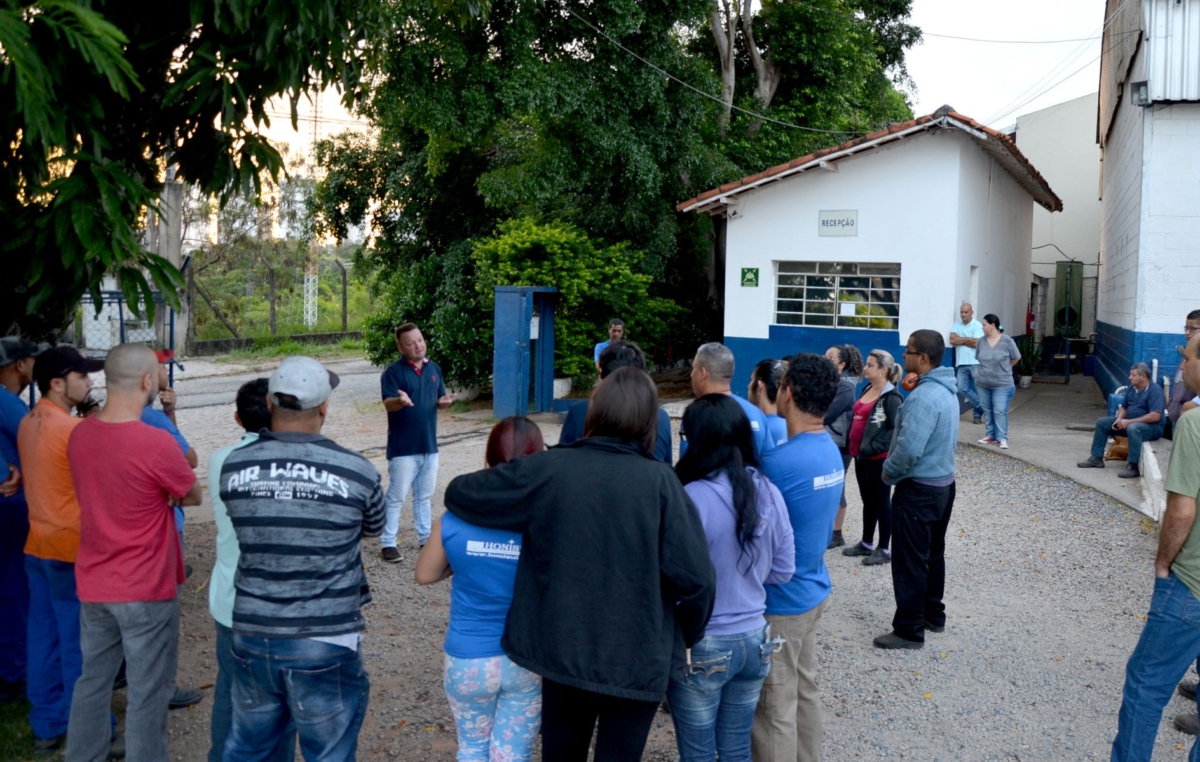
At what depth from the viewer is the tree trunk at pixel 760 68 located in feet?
70.6

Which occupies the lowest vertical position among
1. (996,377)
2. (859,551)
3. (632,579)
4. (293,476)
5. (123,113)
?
(859,551)

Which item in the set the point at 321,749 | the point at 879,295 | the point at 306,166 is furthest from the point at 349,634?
the point at 306,166

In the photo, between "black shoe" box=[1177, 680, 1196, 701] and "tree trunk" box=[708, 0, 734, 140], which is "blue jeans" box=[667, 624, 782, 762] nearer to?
"black shoe" box=[1177, 680, 1196, 701]

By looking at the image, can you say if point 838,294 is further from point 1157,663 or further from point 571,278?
point 1157,663

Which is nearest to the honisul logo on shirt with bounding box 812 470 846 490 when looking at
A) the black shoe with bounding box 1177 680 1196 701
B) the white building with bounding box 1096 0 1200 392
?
the black shoe with bounding box 1177 680 1196 701

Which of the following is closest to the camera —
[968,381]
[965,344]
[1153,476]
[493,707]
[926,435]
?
[493,707]

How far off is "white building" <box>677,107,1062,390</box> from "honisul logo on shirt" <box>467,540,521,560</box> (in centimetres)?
1278

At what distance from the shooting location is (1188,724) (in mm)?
4980

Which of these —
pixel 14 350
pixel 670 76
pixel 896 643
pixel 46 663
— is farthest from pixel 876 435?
pixel 670 76

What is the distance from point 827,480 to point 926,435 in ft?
6.42

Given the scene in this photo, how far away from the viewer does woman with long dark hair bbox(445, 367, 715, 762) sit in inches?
118

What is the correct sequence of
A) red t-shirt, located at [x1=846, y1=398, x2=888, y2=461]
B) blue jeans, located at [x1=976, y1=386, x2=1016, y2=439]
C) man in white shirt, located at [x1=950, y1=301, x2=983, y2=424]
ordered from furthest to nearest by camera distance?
man in white shirt, located at [x1=950, y1=301, x2=983, y2=424] < blue jeans, located at [x1=976, y1=386, x2=1016, y2=439] < red t-shirt, located at [x1=846, y1=398, x2=888, y2=461]

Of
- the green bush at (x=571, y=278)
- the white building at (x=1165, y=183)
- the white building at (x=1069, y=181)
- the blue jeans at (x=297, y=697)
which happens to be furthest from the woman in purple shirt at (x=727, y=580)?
the white building at (x=1069, y=181)

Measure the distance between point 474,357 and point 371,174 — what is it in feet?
14.3
